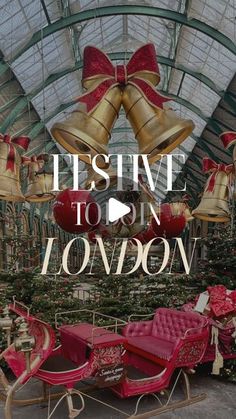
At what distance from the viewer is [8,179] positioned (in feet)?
17.4

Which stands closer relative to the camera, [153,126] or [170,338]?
[153,126]

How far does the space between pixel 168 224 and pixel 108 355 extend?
5.34 ft

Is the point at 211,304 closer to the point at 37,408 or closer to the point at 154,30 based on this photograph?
the point at 37,408

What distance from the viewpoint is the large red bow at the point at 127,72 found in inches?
167

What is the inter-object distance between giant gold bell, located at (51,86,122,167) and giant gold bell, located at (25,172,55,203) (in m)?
2.87

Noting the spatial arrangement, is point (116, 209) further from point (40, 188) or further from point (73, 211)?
point (40, 188)

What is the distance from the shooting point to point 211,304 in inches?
227

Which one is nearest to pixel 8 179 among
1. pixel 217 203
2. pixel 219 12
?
pixel 217 203

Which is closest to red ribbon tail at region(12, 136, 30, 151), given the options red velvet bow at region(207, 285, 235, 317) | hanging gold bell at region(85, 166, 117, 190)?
hanging gold bell at region(85, 166, 117, 190)

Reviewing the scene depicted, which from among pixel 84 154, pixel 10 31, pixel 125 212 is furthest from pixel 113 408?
pixel 10 31

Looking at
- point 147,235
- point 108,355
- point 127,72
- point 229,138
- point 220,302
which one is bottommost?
point 108,355

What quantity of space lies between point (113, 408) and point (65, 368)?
0.71m

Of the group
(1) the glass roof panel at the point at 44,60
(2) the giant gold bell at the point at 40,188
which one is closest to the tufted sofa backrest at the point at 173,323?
(2) the giant gold bell at the point at 40,188

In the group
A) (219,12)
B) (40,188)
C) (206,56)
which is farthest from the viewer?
(206,56)
